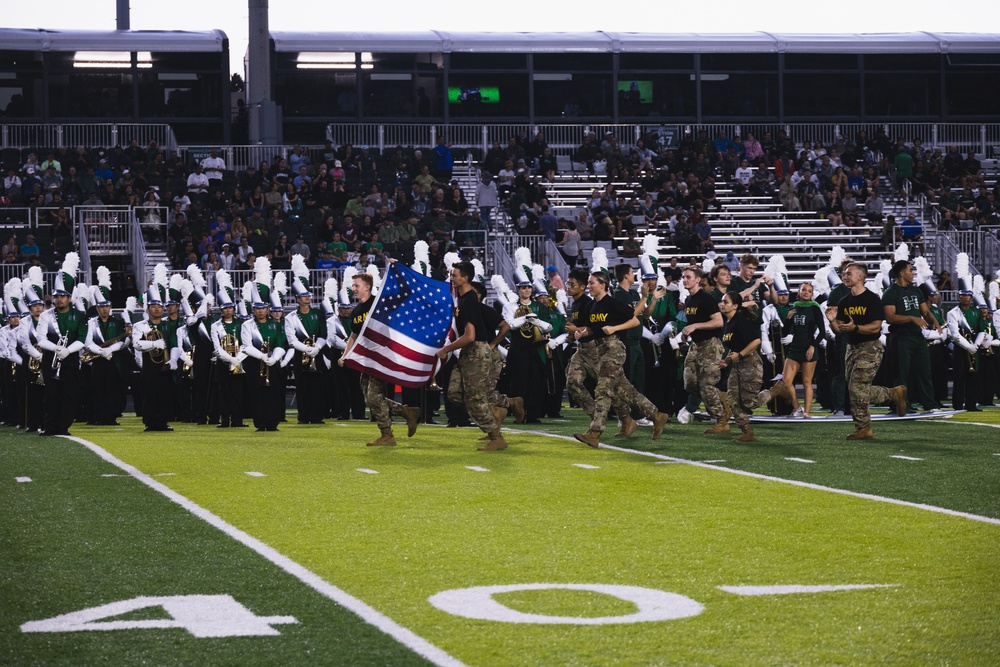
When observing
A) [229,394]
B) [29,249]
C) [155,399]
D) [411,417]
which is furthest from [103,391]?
[29,249]

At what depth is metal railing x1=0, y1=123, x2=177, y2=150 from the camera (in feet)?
113

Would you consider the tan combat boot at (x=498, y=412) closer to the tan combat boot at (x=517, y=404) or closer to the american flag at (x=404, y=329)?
the tan combat boot at (x=517, y=404)

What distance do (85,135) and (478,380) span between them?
942 inches

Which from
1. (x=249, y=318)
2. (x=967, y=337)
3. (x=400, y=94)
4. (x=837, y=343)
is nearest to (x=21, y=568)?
(x=249, y=318)

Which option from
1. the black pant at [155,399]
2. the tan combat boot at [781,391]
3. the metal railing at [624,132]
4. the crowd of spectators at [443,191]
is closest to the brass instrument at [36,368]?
the black pant at [155,399]

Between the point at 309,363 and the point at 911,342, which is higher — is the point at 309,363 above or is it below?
below

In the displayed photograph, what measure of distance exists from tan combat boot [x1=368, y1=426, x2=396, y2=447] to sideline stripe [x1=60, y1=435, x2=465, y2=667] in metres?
3.65

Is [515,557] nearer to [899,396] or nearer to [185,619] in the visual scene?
[185,619]

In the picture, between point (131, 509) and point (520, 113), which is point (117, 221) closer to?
point (520, 113)

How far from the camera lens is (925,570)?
7367 mm

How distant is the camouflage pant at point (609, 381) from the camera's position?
14.0 meters

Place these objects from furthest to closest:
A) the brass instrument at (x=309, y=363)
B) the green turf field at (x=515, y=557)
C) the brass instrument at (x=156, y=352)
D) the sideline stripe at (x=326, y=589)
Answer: the brass instrument at (x=309, y=363), the brass instrument at (x=156, y=352), the green turf field at (x=515, y=557), the sideline stripe at (x=326, y=589)

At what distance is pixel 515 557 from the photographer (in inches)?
307

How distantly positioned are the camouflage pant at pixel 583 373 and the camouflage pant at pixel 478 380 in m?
1.09
